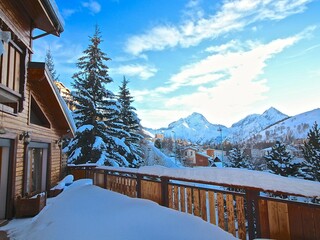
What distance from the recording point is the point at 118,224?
3.27 m

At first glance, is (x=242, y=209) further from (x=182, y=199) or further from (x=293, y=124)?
(x=293, y=124)

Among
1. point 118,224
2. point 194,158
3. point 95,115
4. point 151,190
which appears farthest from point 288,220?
point 194,158

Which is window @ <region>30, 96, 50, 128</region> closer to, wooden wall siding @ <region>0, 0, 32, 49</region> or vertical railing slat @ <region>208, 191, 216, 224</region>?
wooden wall siding @ <region>0, 0, 32, 49</region>

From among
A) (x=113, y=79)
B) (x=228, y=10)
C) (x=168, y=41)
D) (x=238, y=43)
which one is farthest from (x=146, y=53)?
(x=228, y=10)

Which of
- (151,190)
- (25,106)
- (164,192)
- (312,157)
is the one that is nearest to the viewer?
(164,192)

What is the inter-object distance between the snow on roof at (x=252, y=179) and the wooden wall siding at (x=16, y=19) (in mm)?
4382

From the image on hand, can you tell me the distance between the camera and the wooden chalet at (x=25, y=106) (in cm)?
461

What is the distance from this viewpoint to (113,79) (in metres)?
17.3

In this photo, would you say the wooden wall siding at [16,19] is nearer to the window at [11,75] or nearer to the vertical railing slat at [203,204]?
the window at [11,75]

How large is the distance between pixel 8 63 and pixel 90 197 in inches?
127

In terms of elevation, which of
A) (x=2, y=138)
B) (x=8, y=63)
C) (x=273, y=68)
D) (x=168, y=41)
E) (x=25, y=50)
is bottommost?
(x=2, y=138)

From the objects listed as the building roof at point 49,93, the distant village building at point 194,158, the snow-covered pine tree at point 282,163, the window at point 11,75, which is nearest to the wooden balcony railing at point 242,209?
the window at point 11,75

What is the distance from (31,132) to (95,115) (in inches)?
360

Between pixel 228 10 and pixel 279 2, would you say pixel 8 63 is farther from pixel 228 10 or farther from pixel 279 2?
pixel 279 2
